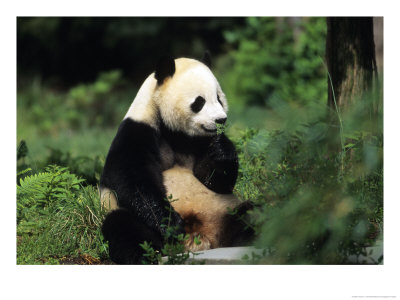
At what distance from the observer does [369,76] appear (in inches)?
182

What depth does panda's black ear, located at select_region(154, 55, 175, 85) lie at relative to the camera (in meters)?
3.94

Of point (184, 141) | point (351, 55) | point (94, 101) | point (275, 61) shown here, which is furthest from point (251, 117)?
point (94, 101)

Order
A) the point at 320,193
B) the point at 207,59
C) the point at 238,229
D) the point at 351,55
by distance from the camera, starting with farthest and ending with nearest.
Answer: the point at 351,55, the point at 207,59, the point at 238,229, the point at 320,193

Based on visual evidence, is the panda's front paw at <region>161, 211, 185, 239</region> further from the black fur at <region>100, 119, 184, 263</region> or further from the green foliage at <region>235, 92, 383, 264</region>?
the green foliage at <region>235, 92, 383, 264</region>

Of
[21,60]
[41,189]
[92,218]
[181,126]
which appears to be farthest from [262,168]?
[21,60]

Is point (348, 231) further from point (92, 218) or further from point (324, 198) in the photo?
point (92, 218)

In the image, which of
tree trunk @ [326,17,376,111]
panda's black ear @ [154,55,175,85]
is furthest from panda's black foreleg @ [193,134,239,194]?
tree trunk @ [326,17,376,111]

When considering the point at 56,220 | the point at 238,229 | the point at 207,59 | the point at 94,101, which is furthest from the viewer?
the point at 94,101

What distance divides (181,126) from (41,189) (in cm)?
134

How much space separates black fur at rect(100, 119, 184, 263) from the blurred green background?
0.94 ft

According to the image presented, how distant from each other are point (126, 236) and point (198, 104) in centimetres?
109

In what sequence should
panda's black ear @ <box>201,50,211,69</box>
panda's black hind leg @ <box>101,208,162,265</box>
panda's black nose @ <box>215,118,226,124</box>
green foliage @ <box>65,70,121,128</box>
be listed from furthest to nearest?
green foliage @ <box>65,70,121,128</box>, panda's black ear @ <box>201,50,211,69</box>, panda's black nose @ <box>215,118,226,124</box>, panda's black hind leg @ <box>101,208,162,265</box>

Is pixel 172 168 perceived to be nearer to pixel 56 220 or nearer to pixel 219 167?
pixel 219 167

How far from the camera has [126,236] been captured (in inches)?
144
